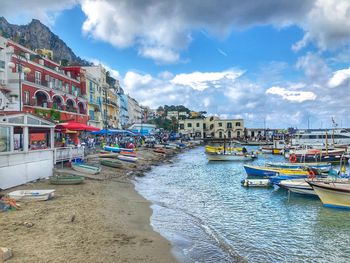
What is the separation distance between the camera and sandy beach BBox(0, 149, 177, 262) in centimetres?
1020

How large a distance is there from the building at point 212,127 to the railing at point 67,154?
366ft

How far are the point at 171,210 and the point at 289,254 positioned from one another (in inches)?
328

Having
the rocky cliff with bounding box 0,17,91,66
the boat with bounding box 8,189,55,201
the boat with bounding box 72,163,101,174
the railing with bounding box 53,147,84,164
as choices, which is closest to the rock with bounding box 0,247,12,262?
the boat with bounding box 8,189,55,201

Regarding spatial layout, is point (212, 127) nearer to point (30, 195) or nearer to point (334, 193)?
point (334, 193)

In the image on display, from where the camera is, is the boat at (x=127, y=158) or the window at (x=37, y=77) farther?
the window at (x=37, y=77)

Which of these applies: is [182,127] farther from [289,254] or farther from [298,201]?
[289,254]

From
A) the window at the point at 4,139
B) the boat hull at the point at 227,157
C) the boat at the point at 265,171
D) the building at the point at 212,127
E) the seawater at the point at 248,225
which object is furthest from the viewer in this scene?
the building at the point at 212,127

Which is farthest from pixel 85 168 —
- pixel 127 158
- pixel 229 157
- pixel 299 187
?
pixel 229 157

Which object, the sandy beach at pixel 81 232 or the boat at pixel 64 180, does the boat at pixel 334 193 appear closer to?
the sandy beach at pixel 81 232

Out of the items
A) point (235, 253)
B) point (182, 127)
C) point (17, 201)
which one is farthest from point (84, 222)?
point (182, 127)

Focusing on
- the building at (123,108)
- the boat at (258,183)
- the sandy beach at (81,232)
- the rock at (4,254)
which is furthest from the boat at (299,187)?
the building at (123,108)

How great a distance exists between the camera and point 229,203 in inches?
917

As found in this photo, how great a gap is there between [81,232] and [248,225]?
30.4 ft

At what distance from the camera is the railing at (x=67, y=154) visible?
87.4 ft
